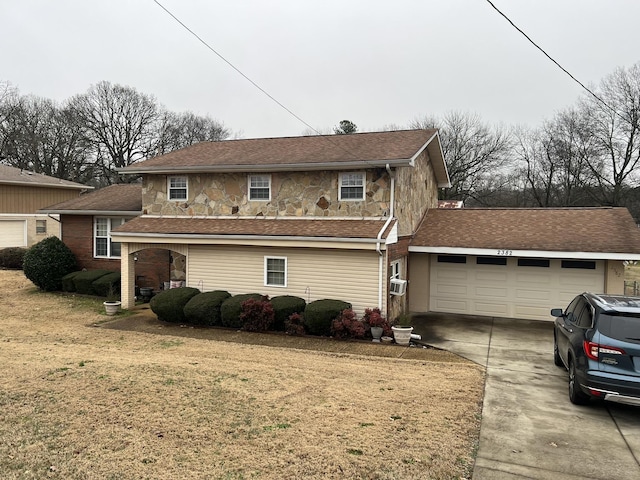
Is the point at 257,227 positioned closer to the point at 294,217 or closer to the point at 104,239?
the point at 294,217

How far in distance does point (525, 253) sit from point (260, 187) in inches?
348

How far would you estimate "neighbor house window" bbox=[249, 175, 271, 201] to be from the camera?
15539 mm

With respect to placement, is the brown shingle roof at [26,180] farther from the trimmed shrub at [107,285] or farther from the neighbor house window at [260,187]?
the neighbor house window at [260,187]

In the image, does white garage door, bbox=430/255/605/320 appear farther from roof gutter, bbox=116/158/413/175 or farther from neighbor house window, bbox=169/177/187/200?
neighbor house window, bbox=169/177/187/200

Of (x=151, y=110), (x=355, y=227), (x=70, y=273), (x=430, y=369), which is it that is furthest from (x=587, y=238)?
(x=151, y=110)

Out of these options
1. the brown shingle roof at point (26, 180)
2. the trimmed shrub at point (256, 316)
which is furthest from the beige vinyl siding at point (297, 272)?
the brown shingle roof at point (26, 180)

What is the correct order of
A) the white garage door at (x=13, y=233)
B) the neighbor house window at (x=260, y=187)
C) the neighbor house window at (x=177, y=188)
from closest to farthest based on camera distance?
the neighbor house window at (x=260, y=187)
the neighbor house window at (x=177, y=188)
the white garage door at (x=13, y=233)

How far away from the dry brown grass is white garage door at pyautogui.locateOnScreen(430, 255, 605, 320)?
20.3ft

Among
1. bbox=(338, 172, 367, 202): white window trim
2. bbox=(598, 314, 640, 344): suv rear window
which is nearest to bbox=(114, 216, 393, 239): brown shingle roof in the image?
bbox=(338, 172, 367, 202): white window trim

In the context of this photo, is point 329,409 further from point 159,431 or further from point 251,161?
point 251,161

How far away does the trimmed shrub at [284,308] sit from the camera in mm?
13070

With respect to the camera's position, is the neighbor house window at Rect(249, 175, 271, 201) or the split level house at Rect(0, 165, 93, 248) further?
the split level house at Rect(0, 165, 93, 248)

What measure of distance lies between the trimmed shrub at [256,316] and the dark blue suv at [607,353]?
793 centimetres

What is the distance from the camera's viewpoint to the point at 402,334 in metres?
12.0
